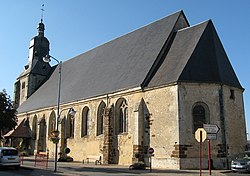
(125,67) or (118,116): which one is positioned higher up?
(125,67)

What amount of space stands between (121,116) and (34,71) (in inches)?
910

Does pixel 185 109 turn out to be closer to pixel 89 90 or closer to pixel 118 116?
pixel 118 116

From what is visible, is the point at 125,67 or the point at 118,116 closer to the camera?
the point at 118,116

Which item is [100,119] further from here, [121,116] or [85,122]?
[121,116]

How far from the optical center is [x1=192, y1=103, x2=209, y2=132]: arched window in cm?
1958

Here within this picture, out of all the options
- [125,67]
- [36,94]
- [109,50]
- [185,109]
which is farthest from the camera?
[36,94]

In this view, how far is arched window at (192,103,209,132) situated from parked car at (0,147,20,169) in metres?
12.0

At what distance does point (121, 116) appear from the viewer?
2369cm

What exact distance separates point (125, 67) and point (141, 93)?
4.68 m

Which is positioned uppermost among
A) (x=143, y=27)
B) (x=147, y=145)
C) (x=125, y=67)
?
(x=143, y=27)

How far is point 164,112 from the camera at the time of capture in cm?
1994

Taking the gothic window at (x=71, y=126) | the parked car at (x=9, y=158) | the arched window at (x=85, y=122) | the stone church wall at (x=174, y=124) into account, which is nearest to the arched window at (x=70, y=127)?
the gothic window at (x=71, y=126)

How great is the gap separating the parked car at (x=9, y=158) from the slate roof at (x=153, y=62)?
29.1 ft

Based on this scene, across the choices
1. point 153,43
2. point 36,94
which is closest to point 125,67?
point 153,43
